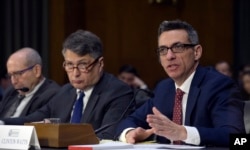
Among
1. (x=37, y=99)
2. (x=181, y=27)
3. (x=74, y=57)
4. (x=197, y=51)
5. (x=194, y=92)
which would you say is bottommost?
(x=37, y=99)

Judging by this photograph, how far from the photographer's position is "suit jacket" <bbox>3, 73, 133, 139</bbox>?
173 inches

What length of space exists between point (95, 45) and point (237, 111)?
1.26 meters

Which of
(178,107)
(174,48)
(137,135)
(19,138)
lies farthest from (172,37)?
(19,138)

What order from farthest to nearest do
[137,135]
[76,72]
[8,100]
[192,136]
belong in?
[8,100]
[76,72]
[137,135]
[192,136]

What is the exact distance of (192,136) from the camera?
3.46m

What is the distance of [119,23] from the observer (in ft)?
30.0

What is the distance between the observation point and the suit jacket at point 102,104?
440 centimetres

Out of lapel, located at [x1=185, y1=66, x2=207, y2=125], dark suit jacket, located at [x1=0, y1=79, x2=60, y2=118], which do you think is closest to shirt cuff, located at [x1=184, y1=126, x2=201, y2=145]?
lapel, located at [x1=185, y1=66, x2=207, y2=125]

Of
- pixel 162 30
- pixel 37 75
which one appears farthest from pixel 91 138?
pixel 37 75

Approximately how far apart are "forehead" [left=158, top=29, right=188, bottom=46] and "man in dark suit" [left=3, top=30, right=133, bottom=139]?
725 mm

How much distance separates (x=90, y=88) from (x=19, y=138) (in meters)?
1.40

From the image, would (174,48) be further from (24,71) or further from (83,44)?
(24,71)

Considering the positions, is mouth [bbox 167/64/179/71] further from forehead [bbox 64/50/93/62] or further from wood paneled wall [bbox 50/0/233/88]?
wood paneled wall [bbox 50/0/233/88]

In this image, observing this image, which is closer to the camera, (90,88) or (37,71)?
(90,88)
